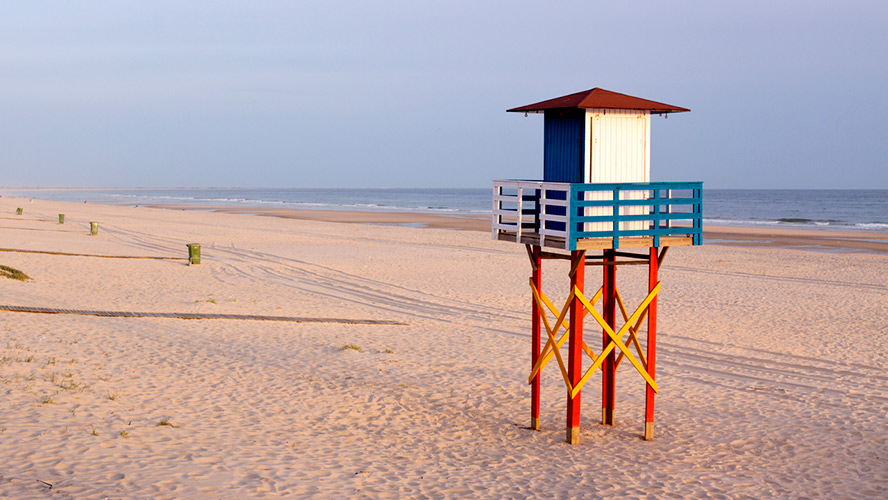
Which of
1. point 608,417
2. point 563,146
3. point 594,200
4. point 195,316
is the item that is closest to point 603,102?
Answer: point 563,146

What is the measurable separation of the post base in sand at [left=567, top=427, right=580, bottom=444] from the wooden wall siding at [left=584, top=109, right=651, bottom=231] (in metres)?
2.64

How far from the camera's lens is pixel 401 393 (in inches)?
445

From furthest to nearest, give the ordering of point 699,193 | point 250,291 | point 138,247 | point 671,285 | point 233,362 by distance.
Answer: point 138,247 → point 671,285 → point 250,291 → point 233,362 → point 699,193

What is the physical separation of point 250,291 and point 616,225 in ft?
45.8

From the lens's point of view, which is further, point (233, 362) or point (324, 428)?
point (233, 362)

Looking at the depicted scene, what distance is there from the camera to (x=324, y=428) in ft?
31.3

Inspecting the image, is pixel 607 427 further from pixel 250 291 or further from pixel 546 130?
pixel 250 291

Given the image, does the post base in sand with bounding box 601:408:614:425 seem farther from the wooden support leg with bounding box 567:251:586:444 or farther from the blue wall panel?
the blue wall panel

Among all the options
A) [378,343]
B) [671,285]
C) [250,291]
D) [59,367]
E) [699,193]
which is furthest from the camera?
[671,285]

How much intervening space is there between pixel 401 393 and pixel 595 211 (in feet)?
14.0

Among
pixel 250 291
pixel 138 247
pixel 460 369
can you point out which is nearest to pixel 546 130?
pixel 460 369

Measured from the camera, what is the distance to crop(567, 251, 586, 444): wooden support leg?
916cm

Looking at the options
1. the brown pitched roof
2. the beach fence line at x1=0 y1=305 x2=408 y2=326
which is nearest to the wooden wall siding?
the brown pitched roof

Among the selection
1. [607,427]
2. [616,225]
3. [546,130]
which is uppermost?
[546,130]
